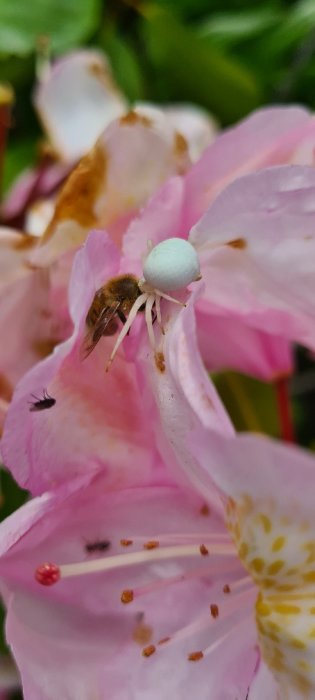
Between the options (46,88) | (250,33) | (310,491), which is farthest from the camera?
(250,33)

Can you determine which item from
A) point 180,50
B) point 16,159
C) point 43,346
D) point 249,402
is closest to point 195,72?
point 180,50

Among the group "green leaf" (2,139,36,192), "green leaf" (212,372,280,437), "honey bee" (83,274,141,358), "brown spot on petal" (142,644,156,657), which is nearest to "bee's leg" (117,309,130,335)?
"honey bee" (83,274,141,358)

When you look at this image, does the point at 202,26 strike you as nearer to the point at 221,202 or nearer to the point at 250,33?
the point at 250,33

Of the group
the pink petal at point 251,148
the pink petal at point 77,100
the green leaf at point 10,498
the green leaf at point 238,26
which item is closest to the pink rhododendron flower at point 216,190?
the pink petal at point 251,148

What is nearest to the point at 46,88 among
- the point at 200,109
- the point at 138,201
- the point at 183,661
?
the point at 200,109

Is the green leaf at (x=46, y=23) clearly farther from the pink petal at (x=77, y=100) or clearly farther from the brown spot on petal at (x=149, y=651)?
the brown spot on petal at (x=149, y=651)

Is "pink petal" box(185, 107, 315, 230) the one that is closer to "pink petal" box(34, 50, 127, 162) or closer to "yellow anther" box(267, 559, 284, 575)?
"yellow anther" box(267, 559, 284, 575)
